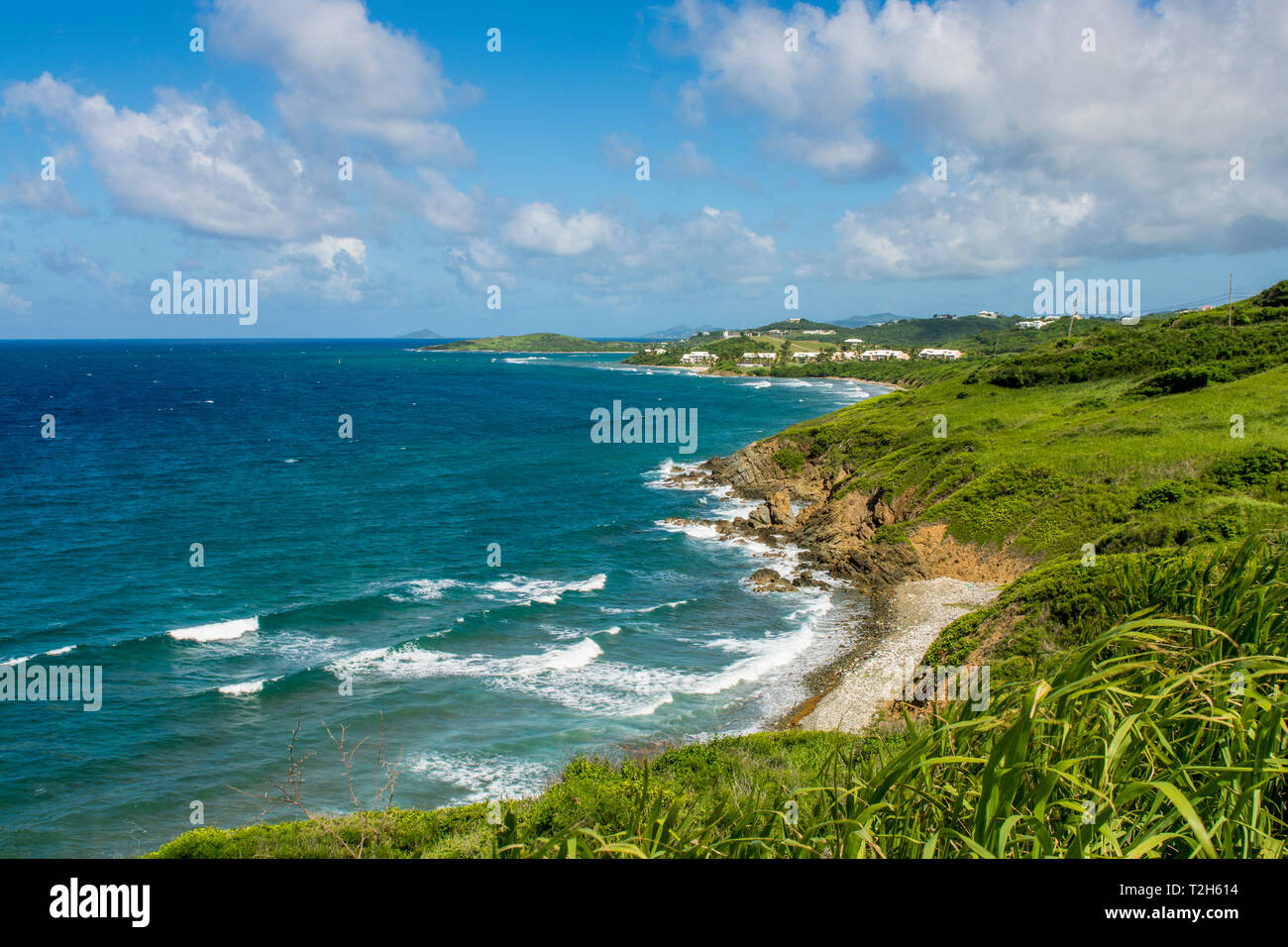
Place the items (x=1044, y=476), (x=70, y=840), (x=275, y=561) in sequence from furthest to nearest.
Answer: (x=275, y=561) < (x=1044, y=476) < (x=70, y=840)

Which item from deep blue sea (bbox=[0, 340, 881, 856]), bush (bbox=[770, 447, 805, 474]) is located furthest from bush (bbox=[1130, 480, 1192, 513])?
bush (bbox=[770, 447, 805, 474])

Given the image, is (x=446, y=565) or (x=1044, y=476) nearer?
(x=1044, y=476)

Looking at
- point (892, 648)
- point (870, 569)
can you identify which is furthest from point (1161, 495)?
point (870, 569)

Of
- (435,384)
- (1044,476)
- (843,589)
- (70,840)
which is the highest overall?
(435,384)

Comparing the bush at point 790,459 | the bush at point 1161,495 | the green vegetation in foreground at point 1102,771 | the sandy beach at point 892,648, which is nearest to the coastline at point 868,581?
the sandy beach at point 892,648

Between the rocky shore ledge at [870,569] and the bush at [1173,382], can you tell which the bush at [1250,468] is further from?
the bush at [1173,382]

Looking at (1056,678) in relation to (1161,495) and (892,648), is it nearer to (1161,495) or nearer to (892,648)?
(892,648)
